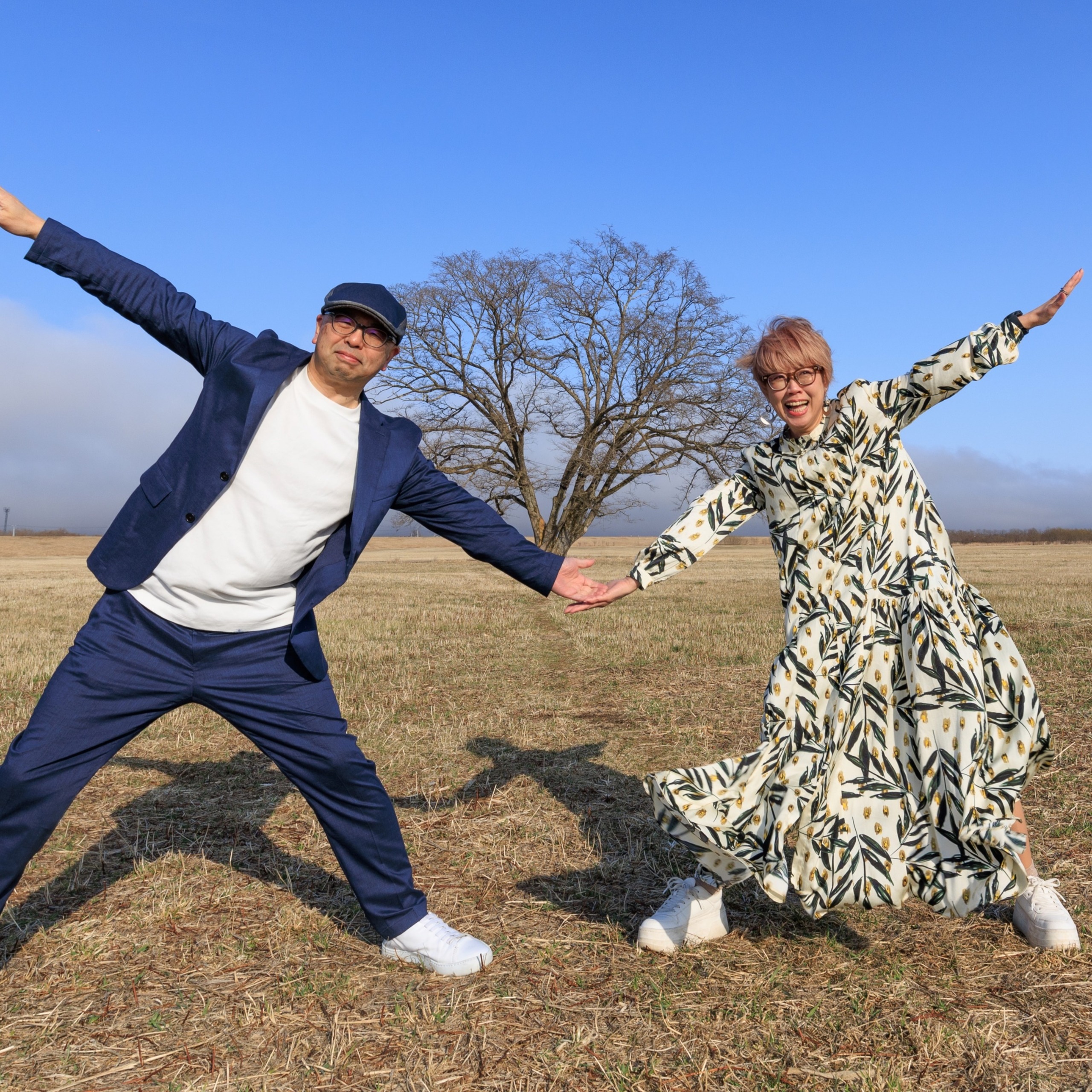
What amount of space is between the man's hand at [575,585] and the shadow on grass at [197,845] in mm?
1552

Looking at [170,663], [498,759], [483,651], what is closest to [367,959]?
[170,663]

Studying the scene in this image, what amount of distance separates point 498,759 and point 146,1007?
3.51 meters

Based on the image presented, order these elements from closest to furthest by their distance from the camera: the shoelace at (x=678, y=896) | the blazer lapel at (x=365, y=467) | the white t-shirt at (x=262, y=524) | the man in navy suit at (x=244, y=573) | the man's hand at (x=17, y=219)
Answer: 1. the man's hand at (x=17, y=219)
2. the man in navy suit at (x=244, y=573)
3. the white t-shirt at (x=262, y=524)
4. the blazer lapel at (x=365, y=467)
5. the shoelace at (x=678, y=896)

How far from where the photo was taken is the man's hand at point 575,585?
3.78m

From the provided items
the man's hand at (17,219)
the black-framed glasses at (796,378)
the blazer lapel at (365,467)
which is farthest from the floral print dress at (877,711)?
the man's hand at (17,219)

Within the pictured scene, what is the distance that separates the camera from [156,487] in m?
3.14

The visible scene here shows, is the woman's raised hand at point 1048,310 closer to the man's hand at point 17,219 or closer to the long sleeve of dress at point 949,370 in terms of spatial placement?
the long sleeve of dress at point 949,370

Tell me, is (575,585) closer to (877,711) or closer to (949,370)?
(877,711)

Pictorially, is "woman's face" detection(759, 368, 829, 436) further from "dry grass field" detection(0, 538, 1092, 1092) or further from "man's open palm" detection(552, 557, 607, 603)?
"dry grass field" detection(0, 538, 1092, 1092)

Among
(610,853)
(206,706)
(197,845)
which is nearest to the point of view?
(206,706)

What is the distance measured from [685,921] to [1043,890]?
142cm

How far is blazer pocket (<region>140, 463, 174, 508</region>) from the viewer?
10.3 feet

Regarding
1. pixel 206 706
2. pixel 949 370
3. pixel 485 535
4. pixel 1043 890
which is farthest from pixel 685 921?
pixel 949 370

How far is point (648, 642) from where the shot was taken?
39.9 feet
